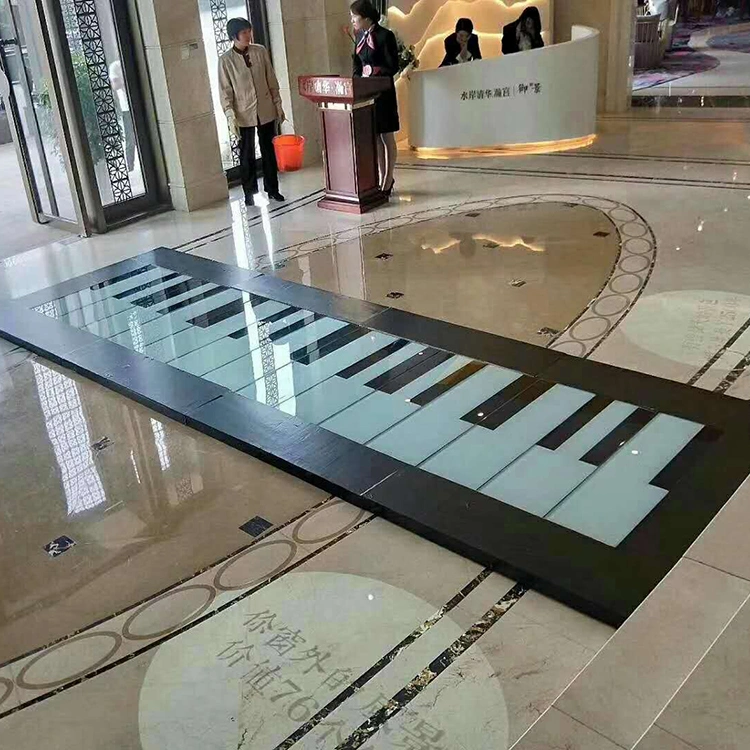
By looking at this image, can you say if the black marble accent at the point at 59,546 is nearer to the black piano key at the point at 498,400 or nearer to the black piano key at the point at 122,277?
the black piano key at the point at 498,400

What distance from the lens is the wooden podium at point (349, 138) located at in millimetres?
6578

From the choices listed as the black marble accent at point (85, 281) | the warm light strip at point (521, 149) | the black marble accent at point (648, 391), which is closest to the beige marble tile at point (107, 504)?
the black marble accent at point (648, 391)

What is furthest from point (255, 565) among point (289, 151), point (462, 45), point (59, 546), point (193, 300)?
point (462, 45)

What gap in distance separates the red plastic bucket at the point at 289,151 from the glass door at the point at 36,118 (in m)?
2.16

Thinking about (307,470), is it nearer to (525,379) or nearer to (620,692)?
(525,379)

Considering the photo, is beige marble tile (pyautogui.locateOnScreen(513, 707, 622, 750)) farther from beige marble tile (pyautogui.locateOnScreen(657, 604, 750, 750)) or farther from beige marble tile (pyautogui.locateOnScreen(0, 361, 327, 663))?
beige marble tile (pyautogui.locateOnScreen(0, 361, 327, 663))

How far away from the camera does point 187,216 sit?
7.27 m

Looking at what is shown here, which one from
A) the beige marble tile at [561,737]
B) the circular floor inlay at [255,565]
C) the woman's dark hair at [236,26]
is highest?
the woman's dark hair at [236,26]

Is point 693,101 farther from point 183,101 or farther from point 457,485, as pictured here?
point 457,485

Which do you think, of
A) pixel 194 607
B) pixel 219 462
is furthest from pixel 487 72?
pixel 194 607

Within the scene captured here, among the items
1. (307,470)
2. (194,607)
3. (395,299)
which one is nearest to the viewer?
(194,607)

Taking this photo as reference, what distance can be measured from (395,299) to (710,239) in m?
2.14

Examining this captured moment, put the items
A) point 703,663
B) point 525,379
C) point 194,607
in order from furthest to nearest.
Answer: point 525,379 < point 194,607 < point 703,663

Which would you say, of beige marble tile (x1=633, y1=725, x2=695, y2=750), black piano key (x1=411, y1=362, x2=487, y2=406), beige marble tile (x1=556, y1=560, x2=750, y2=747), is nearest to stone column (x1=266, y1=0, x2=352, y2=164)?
black piano key (x1=411, y1=362, x2=487, y2=406)
